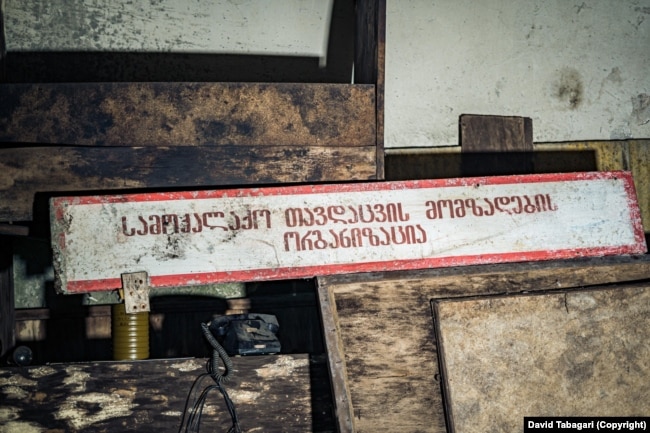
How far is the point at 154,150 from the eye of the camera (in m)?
2.94

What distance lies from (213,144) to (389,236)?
98 cm

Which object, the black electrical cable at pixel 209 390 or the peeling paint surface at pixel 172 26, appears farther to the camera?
the peeling paint surface at pixel 172 26

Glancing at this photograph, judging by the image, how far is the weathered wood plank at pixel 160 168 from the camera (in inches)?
113

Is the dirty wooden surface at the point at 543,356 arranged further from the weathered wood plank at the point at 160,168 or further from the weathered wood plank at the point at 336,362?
the weathered wood plank at the point at 160,168

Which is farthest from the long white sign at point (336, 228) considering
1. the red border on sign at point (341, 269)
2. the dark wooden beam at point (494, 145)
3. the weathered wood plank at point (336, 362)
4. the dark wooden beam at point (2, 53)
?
the dark wooden beam at point (2, 53)

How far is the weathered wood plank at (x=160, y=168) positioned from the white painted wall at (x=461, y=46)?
3.07 ft

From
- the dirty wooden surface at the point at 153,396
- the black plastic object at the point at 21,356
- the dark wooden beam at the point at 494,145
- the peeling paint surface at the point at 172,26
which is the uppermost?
the peeling paint surface at the point at 172,26

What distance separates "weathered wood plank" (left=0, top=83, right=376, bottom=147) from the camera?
2.87 meters

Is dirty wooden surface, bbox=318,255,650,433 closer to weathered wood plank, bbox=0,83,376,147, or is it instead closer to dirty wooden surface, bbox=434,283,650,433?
dirty wooden surface, bbox=434,283,650,433

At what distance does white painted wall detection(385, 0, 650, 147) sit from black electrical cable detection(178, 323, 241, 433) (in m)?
1.77

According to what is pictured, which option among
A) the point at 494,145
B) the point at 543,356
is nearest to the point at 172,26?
the point at 494,145

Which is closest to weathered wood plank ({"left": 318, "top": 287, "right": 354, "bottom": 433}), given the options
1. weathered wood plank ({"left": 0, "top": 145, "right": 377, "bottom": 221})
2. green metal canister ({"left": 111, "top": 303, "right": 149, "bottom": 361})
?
weathered wood plank ({"left": 0, "top": 145, "right": 377, "bottom": 221})

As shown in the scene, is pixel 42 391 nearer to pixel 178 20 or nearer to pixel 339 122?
pixel 339 122

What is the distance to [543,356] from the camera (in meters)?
2.96
